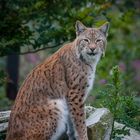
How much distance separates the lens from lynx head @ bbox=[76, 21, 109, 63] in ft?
26.8

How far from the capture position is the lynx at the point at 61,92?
7.97 m

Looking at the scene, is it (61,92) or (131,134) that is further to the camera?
(131,134)

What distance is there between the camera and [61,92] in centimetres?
823

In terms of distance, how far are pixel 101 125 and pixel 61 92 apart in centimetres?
62

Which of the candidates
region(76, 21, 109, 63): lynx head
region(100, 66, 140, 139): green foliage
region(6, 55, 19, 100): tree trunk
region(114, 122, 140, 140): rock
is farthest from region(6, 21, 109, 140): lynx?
region(6, 55, 19, 100): tree trunk

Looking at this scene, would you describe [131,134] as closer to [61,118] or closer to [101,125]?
[101,125]

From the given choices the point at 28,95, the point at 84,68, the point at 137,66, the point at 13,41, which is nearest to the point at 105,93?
the point at 84,68

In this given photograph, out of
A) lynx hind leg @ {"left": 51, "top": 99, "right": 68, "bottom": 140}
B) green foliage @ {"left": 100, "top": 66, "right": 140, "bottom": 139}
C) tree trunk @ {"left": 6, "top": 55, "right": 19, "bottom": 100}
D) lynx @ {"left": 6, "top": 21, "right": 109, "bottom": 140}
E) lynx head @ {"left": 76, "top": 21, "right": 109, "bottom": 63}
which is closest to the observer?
green foliage @ {"left": 100, "top": 66, "right": 140, "bottom": 139}

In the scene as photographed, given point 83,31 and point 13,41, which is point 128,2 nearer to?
point 13,41

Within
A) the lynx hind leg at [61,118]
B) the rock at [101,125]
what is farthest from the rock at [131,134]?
the lynx hind leg at [61,118]

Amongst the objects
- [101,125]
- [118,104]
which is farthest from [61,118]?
[118,104]

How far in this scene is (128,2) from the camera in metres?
14.4

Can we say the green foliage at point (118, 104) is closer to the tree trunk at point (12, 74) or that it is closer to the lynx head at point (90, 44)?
the lynx head at point (90, 44)

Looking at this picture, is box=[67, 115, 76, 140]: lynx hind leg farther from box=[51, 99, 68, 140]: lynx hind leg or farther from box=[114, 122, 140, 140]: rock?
box=[114, 122, 140, 140]: rock
